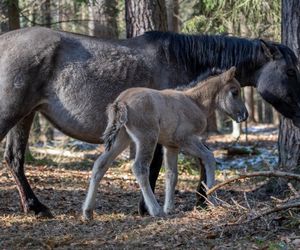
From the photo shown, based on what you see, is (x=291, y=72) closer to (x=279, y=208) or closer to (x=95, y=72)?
(x=95, y=72)

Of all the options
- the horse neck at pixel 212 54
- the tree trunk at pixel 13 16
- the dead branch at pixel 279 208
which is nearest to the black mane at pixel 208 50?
the horse neck at pixel 212 54

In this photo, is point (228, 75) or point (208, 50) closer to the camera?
point (228, 75)

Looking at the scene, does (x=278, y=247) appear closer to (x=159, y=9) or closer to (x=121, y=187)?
(x=121, y=187)

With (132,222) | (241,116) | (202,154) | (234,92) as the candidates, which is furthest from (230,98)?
(132,222)

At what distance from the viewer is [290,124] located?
8969mm

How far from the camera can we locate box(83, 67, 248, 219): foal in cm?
680

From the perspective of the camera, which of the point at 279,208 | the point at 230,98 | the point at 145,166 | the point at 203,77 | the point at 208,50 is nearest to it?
the point at 279,208

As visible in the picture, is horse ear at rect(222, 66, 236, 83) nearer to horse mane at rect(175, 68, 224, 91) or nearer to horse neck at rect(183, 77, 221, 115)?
horse neck at rect(183, 77, 221, 115)

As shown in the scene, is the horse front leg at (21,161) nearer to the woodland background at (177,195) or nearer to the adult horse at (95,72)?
the adult horse at (95,72)

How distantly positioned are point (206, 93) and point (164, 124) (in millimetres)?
898

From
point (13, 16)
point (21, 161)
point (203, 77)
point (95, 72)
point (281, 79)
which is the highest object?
point (13, 16)

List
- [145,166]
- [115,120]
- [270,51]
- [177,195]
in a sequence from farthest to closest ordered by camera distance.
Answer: [177,195] → [270,51] → [145,166] → [115,120]

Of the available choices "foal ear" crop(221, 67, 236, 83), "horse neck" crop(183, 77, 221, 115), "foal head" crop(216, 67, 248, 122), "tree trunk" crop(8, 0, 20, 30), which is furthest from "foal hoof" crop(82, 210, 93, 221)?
"tree trunk" crop(8, 0, 20, 30)

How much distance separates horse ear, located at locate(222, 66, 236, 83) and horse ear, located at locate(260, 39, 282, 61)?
839mm
